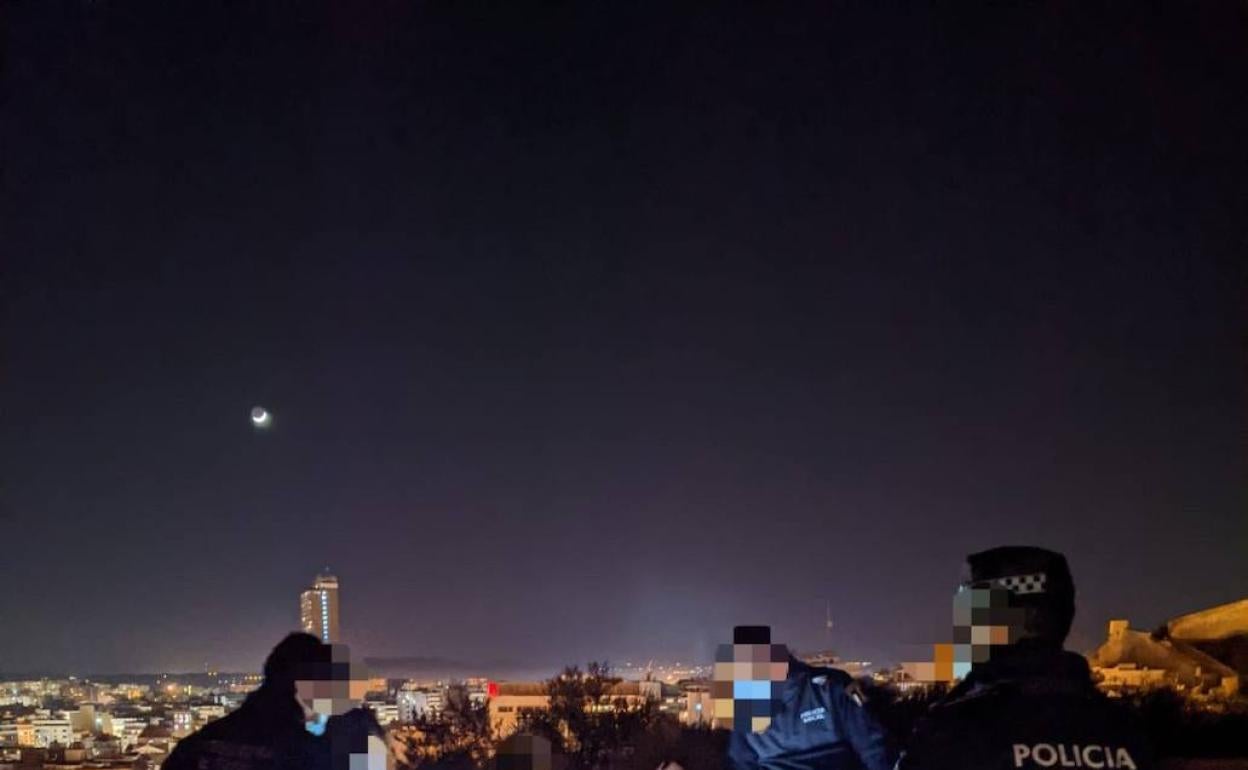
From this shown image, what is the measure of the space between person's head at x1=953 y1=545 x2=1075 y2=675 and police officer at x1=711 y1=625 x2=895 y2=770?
1.48 meters

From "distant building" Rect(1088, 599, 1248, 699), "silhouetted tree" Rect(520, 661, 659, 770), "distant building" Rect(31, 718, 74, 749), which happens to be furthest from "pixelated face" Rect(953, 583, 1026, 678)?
"distant building" Rect(31, 718, 74, 749)

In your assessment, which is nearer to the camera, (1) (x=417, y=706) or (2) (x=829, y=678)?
(2) (x=829, y=678)

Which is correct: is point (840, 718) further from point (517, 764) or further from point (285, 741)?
point (285, 741)

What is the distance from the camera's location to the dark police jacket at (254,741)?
3.75 m

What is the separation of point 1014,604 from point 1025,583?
69 mm

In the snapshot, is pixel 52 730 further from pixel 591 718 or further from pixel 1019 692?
pixel 1019 692

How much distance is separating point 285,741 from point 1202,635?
1182 inches

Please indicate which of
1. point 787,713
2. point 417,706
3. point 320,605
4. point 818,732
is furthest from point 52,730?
point 818,732

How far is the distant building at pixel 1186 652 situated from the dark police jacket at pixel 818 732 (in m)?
20.3

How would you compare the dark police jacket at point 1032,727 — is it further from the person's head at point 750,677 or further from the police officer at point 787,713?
the person's head at point 750,677

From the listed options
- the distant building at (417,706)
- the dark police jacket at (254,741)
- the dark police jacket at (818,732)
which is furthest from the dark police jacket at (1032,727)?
the distant building at (417,706)

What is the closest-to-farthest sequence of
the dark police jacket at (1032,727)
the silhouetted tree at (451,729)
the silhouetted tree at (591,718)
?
the dark police jacket at (1032,727)
the silhouetted tree at (591,718)
the silhouetted tree at (451,729)

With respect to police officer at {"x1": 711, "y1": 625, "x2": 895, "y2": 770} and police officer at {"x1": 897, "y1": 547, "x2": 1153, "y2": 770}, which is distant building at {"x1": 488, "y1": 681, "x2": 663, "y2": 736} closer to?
police officer at {"x1": 711, "y1": 625, "x2": 895, "y2": 770}

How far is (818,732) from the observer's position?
4.21 m
